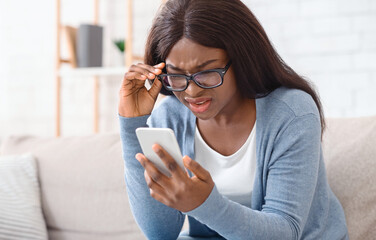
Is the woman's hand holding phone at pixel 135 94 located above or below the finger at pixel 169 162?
above

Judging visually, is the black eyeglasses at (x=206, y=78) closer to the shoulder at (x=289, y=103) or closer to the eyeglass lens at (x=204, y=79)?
the eyeglass lens at (x=204, y=79)

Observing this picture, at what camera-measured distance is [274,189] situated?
1.07 meters

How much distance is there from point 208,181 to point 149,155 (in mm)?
120

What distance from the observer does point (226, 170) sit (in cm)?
121

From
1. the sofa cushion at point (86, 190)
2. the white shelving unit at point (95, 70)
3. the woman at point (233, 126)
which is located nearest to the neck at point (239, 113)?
the woman at point (233, 126)

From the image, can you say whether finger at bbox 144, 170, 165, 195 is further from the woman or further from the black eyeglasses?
the black eyeglasses

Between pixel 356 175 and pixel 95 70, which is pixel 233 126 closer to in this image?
pixel 356 175

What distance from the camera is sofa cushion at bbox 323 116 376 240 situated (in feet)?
4.35

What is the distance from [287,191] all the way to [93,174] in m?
0.87

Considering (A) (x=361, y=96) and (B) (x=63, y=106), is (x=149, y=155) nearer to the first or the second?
(A) (x=361, y=96)

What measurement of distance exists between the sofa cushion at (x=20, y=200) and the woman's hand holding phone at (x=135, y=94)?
675mm

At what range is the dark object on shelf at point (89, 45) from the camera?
2373mm

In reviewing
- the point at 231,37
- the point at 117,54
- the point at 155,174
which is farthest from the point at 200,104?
the point at 117,54

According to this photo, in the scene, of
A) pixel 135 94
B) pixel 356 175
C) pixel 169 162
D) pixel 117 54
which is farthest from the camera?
pixel 117 54
